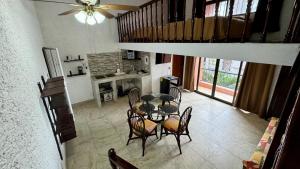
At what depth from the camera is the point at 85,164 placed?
2.63 meters

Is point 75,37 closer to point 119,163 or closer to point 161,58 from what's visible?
point 161,58

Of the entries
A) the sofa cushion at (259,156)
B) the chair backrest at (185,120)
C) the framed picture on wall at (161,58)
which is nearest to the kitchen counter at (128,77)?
the framed picture on wall at (161,58)

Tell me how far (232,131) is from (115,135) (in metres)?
2.80

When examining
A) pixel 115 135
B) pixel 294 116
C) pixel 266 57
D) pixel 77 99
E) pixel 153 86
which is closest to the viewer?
pixel 294 116

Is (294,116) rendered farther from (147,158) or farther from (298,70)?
(147,158)

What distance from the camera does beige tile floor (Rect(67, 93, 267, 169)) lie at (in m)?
2.65

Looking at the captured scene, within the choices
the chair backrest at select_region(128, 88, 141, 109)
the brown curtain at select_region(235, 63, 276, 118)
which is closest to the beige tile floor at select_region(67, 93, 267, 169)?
the brown curtain at select_region(235, 63, 276, 118)

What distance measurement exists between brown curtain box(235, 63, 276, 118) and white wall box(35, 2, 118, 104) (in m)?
4.36

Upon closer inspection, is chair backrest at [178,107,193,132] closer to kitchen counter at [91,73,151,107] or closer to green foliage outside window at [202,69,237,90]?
kitchen counter at [91,73,151,107]

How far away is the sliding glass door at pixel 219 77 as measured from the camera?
503 centimetres

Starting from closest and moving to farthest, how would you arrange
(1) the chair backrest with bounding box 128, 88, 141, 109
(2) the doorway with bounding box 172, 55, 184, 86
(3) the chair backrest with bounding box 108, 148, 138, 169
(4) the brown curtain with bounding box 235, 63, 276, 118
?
(3) the chair backrest with bounding box 108, 148, 138, 169 < (4) the brown curtain with bounding box 235, 63, 276, 118 < (1) the chair backrest with bounding box 128, 88, 141, 109 < (2) the doorway with bounding box 172, 55, 184, 86

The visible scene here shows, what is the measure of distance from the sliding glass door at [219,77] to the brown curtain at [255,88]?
20.5 inches

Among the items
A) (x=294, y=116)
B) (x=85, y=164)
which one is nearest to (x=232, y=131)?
(x=85, y=164)

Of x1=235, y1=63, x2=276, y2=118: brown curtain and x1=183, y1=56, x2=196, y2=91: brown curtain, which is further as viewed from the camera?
x1=183, y1=56, x2=196, y2=91: brown curtain
